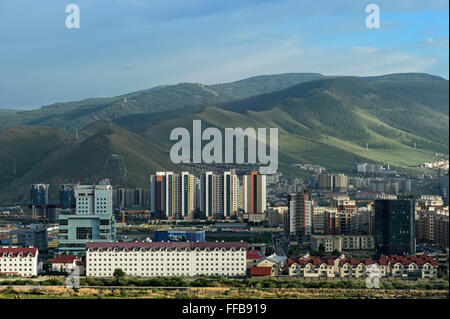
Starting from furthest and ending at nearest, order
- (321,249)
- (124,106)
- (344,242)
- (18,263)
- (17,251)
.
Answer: (124,106)
(344,242)
(321,249)
(17,251)
(18,263)

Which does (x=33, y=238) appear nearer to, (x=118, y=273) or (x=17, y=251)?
(x=17, y=251)

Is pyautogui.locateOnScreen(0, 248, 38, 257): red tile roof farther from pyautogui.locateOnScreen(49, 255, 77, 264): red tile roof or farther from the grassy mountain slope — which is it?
the grassy mountain slope

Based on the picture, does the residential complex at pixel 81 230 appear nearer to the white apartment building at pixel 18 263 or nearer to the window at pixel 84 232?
the window at pixel 84 232

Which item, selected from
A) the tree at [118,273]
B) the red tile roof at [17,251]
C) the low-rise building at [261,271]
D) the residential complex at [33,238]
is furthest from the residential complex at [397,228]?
the residential complex at [33,238]

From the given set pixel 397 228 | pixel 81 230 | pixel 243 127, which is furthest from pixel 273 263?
pixel 243 127

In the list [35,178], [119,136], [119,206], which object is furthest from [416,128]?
[119,206]

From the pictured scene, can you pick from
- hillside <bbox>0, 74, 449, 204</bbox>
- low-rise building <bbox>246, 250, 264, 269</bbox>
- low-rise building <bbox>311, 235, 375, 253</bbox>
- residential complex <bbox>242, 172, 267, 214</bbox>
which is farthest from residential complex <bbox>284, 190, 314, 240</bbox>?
hillside <bbox>0, 74, 449, 204</bbox>
